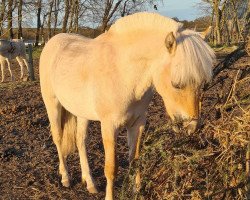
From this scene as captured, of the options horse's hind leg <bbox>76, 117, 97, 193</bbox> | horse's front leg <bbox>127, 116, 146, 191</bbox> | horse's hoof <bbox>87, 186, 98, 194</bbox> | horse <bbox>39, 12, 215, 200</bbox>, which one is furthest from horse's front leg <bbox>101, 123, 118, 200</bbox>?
horse's hind leg <bbox>76, 117, 97, 193</bbox>

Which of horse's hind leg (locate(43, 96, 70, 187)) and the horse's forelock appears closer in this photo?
the horse's forelock

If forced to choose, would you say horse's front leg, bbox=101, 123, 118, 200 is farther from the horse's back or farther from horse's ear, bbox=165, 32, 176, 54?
horse's ear, bbox=165, 32, 176, 54

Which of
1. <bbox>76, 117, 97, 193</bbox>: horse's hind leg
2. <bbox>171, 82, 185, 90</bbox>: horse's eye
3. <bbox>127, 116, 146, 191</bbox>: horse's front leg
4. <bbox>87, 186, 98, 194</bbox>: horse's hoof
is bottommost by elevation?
<bbox>87, 186, 98, 194</bbox>: horse's hoof

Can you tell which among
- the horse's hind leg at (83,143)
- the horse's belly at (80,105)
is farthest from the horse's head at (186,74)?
the horse's hind leg at (83,143)

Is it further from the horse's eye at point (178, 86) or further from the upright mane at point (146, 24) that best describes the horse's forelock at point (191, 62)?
the upright mane at point (146, 24)

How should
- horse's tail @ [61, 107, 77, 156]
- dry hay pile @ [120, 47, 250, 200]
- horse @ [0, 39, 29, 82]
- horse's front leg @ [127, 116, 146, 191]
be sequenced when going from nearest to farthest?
dry hay pile @ [120, 47, 250, 200], horse's front leg @ [127, 116, 146, 191], horse's tail @ [61, 107, 77, 156], horse @ [0, 39, 29, 82]

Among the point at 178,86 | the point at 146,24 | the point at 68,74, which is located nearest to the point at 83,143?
the point at 68,74

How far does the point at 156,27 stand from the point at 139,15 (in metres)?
0.25

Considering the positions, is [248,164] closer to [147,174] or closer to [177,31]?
[147,174]

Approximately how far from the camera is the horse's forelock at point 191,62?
3.33 meters

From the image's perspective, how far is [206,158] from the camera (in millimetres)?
3121

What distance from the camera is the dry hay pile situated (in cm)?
298

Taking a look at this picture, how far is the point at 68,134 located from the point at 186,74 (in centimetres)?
261

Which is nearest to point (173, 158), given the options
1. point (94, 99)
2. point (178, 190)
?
point (178, 190)
